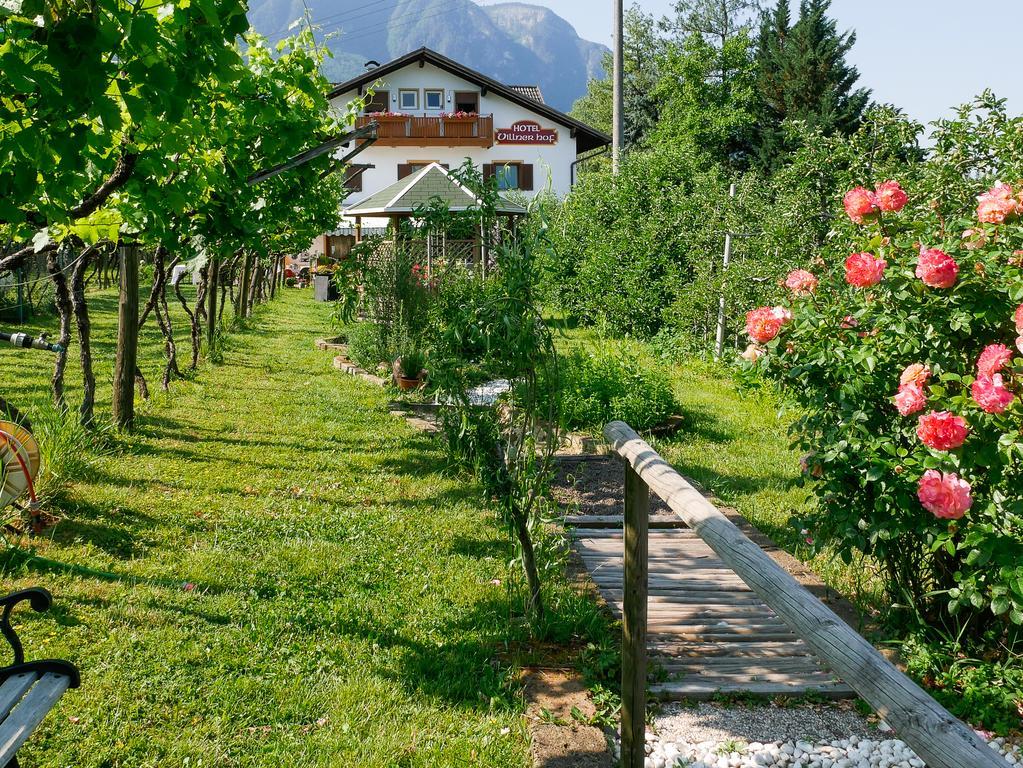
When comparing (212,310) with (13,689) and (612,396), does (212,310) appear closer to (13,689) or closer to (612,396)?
(612,396)

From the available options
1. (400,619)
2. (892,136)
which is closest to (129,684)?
(400,619)

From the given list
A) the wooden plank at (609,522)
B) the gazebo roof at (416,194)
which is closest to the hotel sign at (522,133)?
the gazebo roof at (416,194)

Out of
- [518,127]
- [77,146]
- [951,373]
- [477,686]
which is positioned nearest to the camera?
[77,146]

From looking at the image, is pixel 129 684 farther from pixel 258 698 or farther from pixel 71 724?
pixel 258 698

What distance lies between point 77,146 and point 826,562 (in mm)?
4103

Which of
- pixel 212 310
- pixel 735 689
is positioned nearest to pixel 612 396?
pixel 735 689

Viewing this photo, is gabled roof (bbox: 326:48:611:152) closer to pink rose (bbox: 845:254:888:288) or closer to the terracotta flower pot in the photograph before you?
the terracotta flower pot

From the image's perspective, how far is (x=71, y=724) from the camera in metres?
2.99

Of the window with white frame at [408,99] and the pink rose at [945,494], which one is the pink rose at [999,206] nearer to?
the pink rose at [945,494]

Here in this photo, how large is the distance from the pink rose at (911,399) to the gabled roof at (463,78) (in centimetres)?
2903

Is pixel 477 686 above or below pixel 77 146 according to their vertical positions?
below

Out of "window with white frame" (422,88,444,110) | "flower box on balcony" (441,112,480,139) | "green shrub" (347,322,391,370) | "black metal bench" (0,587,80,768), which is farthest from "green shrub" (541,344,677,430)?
"window with white frame" (422,88,444,110)

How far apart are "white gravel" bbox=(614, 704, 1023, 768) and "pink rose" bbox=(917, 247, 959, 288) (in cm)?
163

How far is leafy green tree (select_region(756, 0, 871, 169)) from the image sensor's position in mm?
28891
